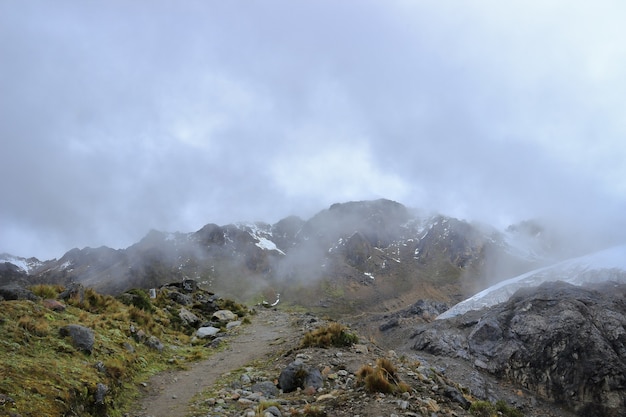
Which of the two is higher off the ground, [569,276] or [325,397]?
[569,276]

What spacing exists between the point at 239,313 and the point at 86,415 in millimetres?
30908

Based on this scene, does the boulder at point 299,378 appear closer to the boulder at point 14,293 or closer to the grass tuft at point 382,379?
the grass tuft at point 382,379

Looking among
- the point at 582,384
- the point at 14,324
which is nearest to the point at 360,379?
the point at 14,324

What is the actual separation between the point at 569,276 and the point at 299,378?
453 feet

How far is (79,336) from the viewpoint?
14031 mm

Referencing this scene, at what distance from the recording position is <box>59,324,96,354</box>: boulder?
13.7m

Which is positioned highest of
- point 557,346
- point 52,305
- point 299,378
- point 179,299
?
point 179,299

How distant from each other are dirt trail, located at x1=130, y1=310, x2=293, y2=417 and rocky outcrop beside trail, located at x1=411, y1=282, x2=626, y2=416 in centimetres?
3798

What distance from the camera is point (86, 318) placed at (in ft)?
60.5

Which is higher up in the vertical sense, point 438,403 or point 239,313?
point 239,313

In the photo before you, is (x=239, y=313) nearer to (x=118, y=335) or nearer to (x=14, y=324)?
(x=118, y=335)

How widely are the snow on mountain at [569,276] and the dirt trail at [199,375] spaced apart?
3434 inches

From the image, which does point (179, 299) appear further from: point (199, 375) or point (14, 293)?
point (199, 375)

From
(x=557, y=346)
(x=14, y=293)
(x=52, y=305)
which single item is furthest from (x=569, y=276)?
(x=14, y=293)
